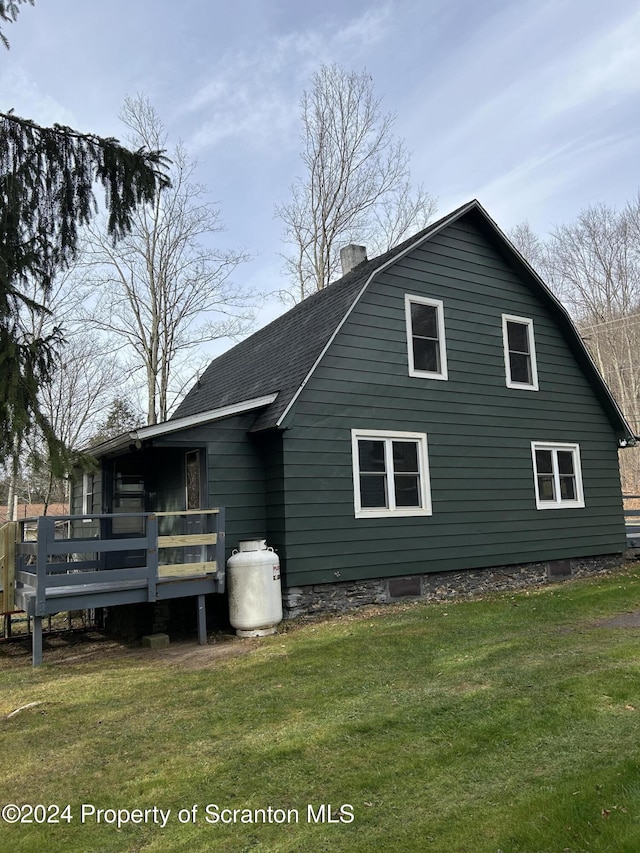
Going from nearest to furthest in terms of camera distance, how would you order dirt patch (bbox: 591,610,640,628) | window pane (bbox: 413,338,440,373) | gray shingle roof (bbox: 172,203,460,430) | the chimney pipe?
dirt patch (bbox: 591,610,640,628) → gray shingle roof (bbox: 172,203,460,430) → window pane (bbox: 413,338,440,373) → the chimney pipe

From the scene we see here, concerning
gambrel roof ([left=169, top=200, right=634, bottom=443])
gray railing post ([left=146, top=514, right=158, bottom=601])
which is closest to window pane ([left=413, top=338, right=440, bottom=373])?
gambrel roof ([left=169, top=200, right=634, bottom=443])

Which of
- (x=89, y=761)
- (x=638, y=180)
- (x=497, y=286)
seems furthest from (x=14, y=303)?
(x=638, y=180)

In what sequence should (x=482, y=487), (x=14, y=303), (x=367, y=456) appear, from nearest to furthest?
1. (x=14, y=303)
2. (x=367, y=456)
3. (x=482, y=487)

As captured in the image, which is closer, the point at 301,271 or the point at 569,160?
the point at 569,160

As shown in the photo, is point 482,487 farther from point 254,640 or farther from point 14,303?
point 14,303

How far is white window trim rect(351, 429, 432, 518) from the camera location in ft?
30.7

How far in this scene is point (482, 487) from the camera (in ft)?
35.3

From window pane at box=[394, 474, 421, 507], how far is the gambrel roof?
241cm

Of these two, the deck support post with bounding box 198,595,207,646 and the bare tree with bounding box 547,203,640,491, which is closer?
the deck support post with bounding box 198,595,207,646

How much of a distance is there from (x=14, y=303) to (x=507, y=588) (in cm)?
899

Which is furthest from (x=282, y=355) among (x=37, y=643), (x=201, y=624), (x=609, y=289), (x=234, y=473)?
(x=609, y=289)

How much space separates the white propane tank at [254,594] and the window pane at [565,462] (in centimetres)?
680

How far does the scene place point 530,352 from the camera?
11.9m

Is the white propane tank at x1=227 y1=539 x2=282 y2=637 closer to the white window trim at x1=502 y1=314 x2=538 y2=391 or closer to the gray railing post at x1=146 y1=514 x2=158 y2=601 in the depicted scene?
the gray railing post at x1=146 y1=514 x2=158 y2=601
